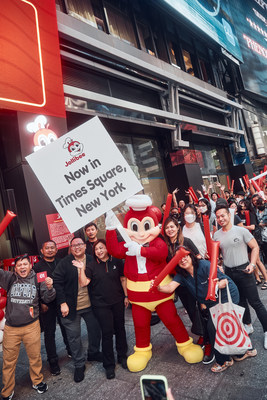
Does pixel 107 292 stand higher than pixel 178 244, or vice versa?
pixel 178 244

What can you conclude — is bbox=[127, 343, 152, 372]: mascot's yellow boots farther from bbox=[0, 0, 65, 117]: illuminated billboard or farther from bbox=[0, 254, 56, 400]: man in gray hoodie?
bbox=[0, 0, 65, 117]: illuminated billboard

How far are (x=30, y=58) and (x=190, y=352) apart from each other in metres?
6.01

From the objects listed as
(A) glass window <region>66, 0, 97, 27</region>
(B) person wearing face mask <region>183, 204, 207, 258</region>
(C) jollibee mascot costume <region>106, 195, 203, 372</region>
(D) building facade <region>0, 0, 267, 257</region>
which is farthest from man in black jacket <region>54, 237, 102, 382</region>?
(A) glass window <region>66, 0, 97, 27</region>

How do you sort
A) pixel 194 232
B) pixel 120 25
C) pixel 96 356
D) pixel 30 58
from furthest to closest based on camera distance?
pixel 120 25 → pixel 30 58 → pixel 194 232 → pixel 96 356

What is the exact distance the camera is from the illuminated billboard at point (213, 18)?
37.3ft

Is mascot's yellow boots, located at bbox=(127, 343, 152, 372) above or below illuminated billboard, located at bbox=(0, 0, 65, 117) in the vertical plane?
below

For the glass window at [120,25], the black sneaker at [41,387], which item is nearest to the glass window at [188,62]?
the glass window at [120,25]

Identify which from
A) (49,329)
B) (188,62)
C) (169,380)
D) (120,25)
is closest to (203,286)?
(169,380)

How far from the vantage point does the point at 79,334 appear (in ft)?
11.2

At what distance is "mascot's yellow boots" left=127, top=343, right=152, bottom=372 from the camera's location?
3105mm

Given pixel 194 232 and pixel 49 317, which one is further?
pixel 194 232

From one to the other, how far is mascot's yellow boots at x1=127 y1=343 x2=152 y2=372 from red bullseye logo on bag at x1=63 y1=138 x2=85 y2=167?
239 centimetres

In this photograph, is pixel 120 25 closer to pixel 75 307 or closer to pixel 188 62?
pixel 188 62

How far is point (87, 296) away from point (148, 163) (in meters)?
7.38
